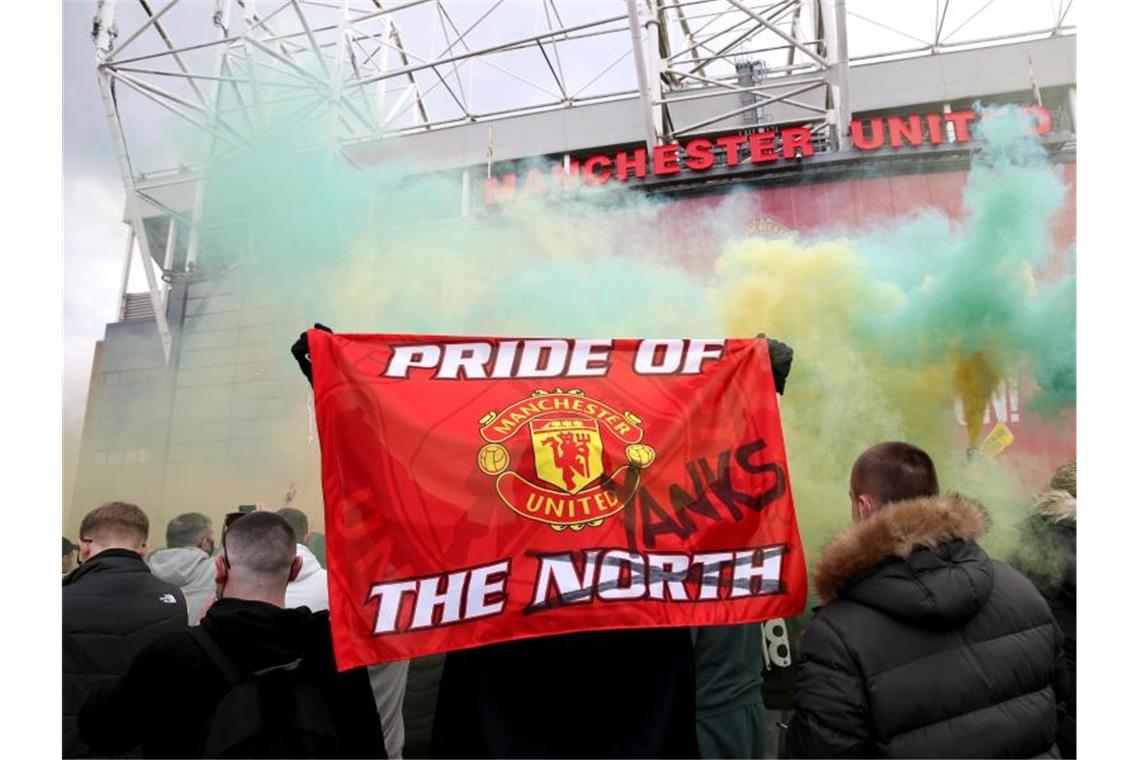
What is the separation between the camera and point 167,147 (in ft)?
31.2

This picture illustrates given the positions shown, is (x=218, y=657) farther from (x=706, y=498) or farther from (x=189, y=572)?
(x=189, y=572)

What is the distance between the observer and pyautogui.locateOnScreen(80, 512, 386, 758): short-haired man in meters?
1.88

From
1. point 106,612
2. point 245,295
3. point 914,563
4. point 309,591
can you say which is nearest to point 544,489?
point 914,563

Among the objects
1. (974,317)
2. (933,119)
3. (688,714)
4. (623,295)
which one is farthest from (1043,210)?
(933,119)

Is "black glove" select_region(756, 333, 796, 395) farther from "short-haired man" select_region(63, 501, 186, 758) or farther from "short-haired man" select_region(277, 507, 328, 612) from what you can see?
"short-haired man" select_region(63, 501, 186, 758)

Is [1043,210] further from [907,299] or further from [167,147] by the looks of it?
[167,147]

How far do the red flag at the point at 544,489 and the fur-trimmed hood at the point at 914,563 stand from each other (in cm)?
52

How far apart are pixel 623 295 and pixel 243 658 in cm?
707

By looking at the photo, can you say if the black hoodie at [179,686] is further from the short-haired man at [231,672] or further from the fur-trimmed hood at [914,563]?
the fur-trimmed hood at [914,563]

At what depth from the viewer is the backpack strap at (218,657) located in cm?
188

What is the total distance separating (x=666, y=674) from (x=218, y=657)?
1261 mm

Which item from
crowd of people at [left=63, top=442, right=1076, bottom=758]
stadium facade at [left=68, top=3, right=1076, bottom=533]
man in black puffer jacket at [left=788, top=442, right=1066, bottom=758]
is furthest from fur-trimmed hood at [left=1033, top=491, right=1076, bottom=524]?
stadium facade at [left=68, top=3, right=1076, bottom=533]

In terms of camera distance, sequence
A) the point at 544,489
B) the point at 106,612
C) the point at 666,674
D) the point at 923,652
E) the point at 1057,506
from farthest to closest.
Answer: the point at 1057,506 < the point at 106,612 < the point at 544,489 < the point at 666,674 < the point at 923,652

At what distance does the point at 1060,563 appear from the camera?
8.86 ft
